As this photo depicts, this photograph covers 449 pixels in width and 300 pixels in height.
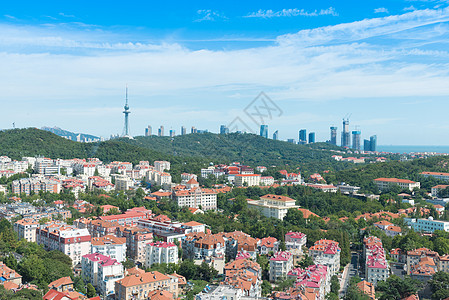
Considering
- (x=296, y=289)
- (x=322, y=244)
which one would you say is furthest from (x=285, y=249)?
(x=296, y=289)

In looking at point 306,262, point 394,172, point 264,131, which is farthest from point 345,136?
point 306,262

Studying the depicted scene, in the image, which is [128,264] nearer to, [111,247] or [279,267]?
[111,247]

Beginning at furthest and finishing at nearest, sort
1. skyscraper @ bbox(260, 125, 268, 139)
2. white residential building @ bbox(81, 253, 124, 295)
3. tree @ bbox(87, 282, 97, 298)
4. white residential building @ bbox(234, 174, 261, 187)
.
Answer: skyscraper @ bbox(260, 125, 268, 139), white residential building @ bbox(234, 174, 261, 187), white residential building @ bbox(81, 253, 124, 295), tree @ bbox(87, 282, 97, 298)

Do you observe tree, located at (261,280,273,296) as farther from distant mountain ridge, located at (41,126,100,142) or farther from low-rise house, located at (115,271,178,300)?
distant mountain ridge, located at (41,126,100,142)

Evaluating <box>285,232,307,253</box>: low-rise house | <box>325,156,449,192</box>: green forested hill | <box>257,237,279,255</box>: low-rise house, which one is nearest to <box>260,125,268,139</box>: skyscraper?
<box>325,156,449,192</box>: green forested hill

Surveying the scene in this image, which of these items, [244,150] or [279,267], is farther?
[244,150]

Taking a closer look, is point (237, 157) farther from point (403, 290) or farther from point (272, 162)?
point (403, 290)
